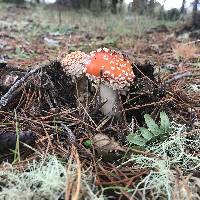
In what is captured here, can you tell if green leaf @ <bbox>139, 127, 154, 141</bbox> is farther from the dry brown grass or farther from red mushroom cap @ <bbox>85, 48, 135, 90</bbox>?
the dry brown grass

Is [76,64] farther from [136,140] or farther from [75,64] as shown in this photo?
[136,140]

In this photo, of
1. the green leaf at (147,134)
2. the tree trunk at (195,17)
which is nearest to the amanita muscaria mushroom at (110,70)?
the green leaf at (147,134)

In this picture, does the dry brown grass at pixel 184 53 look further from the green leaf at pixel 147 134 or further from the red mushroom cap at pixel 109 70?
the green leaf at pixel 147 134

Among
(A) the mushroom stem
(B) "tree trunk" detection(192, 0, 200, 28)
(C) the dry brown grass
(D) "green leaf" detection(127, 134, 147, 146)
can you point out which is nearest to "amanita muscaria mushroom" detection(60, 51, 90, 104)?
(A) the mushroom stem

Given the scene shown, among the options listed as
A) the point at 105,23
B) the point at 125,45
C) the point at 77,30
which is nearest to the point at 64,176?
the point at 125,45

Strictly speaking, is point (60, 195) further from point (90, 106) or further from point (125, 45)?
point (125, 45)
